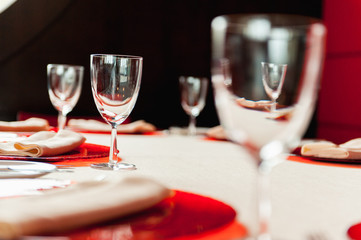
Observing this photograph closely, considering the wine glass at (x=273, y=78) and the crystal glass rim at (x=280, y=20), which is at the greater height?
the crystal glass rim at (x=280, y=20)

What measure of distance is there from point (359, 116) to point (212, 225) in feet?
12.0

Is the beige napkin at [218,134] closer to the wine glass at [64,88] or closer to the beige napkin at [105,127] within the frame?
the beige napkin at [105,127]

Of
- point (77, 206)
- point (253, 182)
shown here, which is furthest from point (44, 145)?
point (77, 206)

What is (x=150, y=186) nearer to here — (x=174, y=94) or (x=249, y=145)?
(x=249, y=145)

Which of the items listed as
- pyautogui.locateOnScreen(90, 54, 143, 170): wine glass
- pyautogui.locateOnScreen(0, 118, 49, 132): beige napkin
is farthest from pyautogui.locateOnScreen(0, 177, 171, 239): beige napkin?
pyautogui.locateOnScreen(0, 118, 49, 132): beige napkin

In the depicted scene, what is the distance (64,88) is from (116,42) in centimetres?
233

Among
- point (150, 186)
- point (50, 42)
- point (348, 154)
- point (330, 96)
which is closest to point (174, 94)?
Answer: point (50, 42)

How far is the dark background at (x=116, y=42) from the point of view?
3.46 m

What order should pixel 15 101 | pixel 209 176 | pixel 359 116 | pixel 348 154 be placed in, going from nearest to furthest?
pixel 209 176 < pixel 348 154 < pixel 15 101 < pixel 359 116

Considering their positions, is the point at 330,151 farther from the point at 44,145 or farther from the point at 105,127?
the point at 105,127

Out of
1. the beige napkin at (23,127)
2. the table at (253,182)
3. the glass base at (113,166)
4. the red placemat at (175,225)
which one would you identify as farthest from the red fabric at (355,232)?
the beige napkin at (23,127)

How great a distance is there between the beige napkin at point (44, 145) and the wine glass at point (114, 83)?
12 cm

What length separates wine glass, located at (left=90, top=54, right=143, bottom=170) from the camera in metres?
0.85

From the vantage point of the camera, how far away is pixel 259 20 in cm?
43
